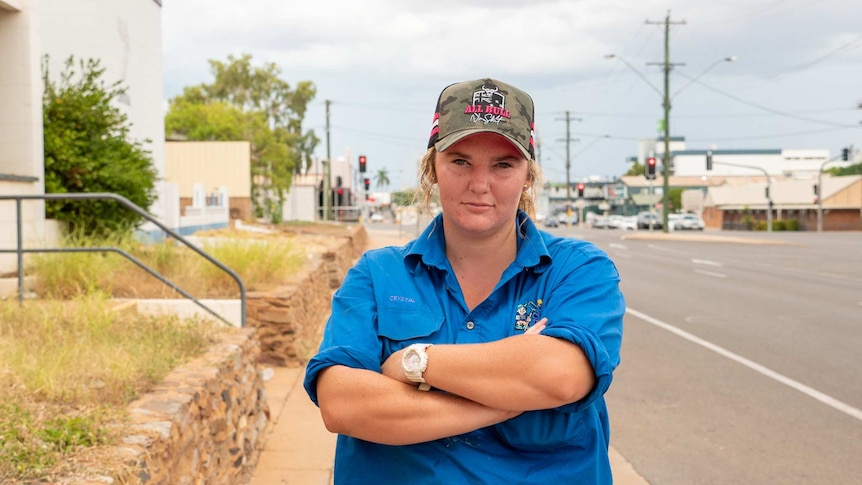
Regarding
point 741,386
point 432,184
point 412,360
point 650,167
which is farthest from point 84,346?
point 650,167

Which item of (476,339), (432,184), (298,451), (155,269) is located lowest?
(298,451)

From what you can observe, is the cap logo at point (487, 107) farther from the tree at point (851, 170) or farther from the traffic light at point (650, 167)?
the tree at point (851, 170)

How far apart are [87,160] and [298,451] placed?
6984 millimetres

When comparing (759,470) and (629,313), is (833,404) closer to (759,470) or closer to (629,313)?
(759,470)

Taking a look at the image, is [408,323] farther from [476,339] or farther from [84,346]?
[84,346]

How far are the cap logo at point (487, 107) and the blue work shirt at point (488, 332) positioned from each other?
1.22ft

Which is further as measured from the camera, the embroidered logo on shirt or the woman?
the embroidered logo on shirt

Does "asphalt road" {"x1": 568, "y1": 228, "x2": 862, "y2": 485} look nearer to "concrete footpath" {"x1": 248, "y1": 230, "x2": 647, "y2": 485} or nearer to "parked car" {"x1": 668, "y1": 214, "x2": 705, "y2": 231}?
"concrete footpath" {"x1": 248, "y1": 230, "x2": 647, "y2": 485}

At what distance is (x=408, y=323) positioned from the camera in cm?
241

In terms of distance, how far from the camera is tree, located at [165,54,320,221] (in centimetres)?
4709

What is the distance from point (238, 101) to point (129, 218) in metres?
50.6

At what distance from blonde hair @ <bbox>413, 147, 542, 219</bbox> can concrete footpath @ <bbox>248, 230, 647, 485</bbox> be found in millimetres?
3640

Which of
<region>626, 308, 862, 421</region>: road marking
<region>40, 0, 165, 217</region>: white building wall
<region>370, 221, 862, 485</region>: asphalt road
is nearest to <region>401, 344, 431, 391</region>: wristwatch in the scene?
<region>370, 221, 862, 485</region>: asphalt road

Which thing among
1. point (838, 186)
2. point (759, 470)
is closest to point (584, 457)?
point (759, 470)
